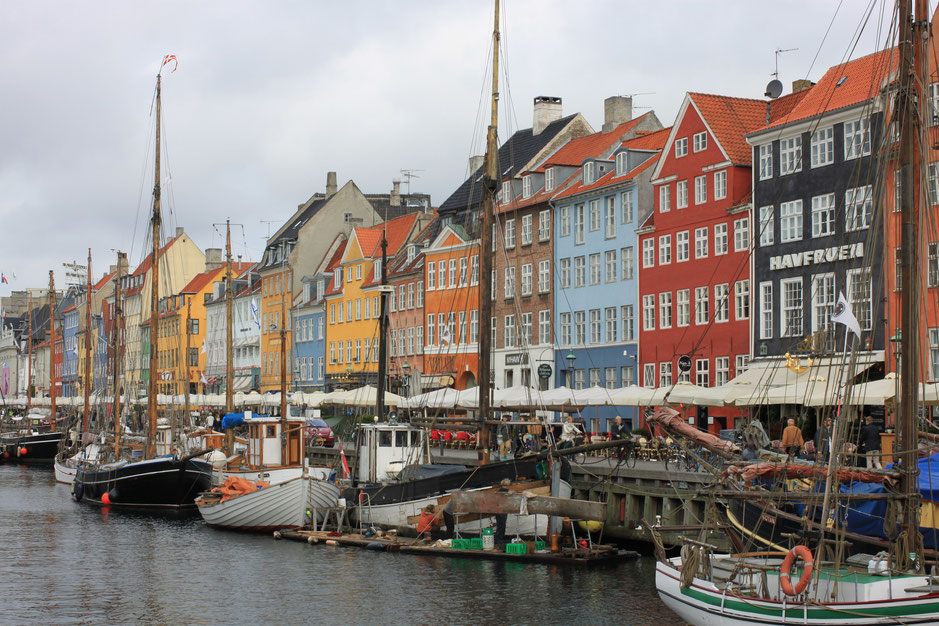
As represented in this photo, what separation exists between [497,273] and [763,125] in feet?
63.0

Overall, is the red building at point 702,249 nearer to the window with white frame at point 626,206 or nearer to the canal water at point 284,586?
the window with white frame at point 626,206

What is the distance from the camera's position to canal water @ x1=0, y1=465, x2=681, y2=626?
24.6 m

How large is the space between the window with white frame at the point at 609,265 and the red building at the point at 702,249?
232 cm

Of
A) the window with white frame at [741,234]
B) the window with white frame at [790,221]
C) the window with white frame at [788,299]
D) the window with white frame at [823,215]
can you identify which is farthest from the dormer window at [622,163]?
the window with white frame at [823,215]

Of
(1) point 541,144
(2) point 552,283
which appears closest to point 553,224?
(2) point 552,283

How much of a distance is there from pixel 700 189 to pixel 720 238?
111 inches

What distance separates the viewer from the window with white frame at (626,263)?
197 feet

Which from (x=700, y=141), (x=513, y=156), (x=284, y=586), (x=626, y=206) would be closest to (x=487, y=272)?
(x=284, y=586)

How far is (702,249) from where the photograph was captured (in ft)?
180

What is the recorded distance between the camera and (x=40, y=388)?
157 meters

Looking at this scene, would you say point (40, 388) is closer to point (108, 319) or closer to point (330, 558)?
point (108, 319)

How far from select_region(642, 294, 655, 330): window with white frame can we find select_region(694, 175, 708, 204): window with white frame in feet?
17.1

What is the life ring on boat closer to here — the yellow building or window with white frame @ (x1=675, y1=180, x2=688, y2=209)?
window with white frame @ (x1=675, y1=180, x2=688, y2=209)

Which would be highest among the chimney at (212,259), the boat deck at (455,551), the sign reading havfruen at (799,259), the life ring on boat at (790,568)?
the chimney at (212,259)
